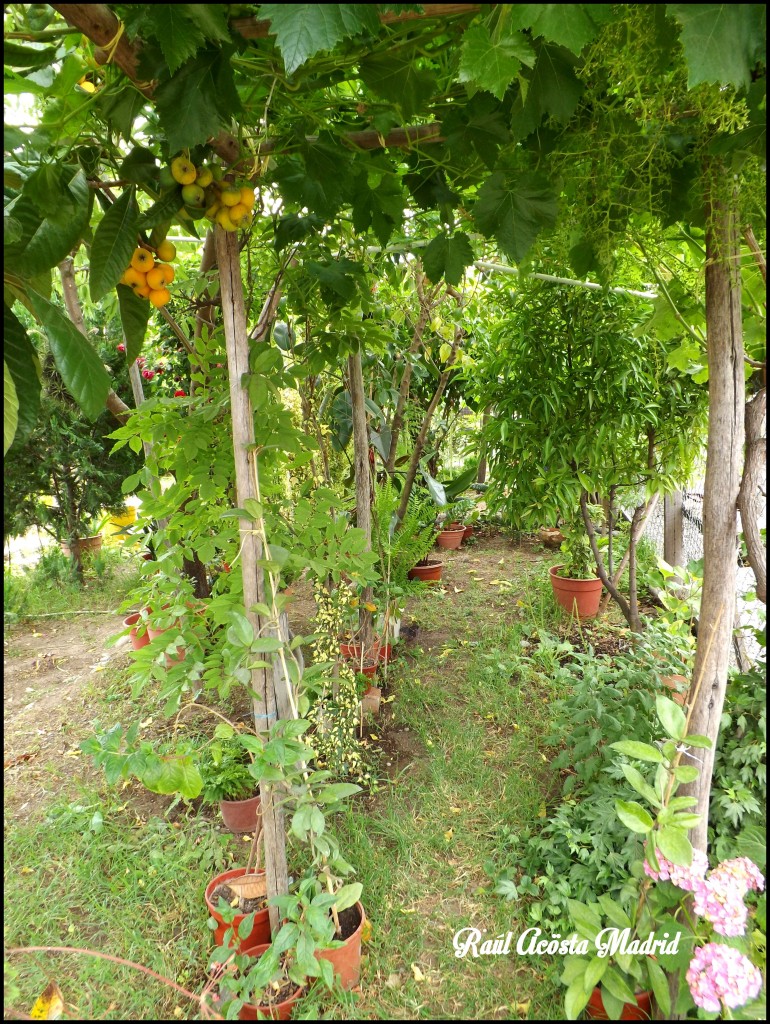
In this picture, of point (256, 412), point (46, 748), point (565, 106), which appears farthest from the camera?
point (46, 748)

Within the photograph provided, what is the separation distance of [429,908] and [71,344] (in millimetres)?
1563

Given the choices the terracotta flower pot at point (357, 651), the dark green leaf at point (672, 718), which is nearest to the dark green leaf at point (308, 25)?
the dark green leaf at point (672, 718)

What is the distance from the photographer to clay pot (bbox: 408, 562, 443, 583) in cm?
385

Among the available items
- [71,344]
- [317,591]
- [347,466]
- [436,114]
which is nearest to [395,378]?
[347,466]

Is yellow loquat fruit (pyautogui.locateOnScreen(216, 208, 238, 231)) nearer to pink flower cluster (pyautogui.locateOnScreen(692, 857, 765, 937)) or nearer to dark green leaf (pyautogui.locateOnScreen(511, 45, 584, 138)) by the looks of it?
dark green leaf (pyautogui.locateOnScreen(511, 45, 584, 138))

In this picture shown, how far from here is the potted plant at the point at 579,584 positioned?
3.33 m

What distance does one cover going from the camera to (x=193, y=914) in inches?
64.1

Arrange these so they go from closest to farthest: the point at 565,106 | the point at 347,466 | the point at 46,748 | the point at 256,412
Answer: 1. the point at 565,106
2. the point at 256,412
3. the point at 46,748
4. the point at 347,466

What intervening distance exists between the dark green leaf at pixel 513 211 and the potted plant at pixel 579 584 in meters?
2.30

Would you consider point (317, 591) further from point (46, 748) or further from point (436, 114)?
point (436, 114)

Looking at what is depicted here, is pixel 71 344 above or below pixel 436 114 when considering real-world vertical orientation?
below

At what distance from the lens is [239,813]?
1.92m

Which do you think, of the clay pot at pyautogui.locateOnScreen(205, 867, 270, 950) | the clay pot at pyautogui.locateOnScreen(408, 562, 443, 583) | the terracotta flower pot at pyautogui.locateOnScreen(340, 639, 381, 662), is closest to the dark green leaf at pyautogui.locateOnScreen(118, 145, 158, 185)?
the clay pot at pyautogui.locateOnScreen(205, 867, 270, 950)

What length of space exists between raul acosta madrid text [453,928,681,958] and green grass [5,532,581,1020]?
2cm
